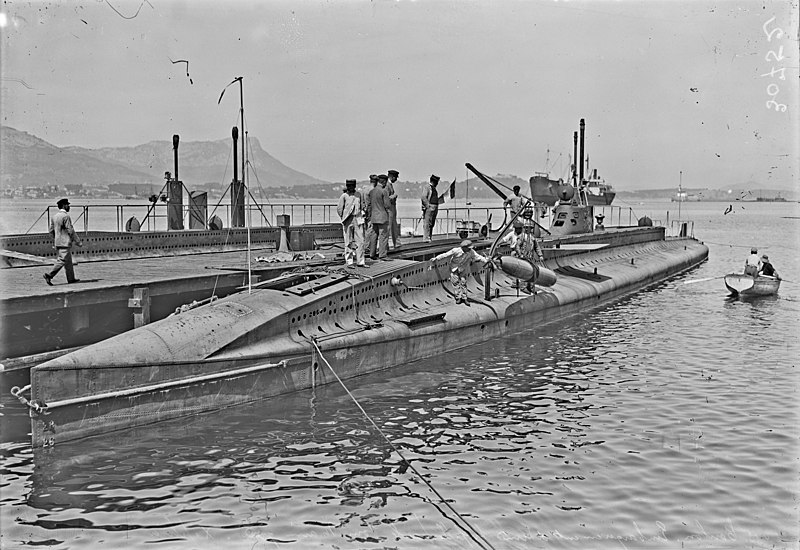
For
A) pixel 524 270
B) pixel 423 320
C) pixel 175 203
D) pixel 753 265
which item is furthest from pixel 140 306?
pixel 753 265

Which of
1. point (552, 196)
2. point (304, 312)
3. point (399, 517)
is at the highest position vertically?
point (552, 196)

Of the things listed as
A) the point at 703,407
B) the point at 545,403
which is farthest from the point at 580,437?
the point at 703,407

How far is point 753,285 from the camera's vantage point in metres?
33.0

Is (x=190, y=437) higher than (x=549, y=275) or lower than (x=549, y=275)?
lower

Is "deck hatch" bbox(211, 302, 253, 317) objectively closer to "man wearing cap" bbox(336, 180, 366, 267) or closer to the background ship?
"man wearing cap" bbox(336, 180, 366, 267)

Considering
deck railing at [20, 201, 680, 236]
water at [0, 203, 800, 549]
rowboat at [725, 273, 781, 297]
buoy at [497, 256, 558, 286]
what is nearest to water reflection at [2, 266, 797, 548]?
water at [0, 203, 800, 549]

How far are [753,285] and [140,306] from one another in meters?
25.5

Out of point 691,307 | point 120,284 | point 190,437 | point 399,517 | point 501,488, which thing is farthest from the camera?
point 691,307

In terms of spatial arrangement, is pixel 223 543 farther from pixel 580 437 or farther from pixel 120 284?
pixel 120 284

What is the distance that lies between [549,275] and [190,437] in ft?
48.0

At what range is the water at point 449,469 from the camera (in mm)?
9891

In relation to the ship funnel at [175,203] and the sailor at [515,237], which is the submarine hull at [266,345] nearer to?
the sailor at [515,237]

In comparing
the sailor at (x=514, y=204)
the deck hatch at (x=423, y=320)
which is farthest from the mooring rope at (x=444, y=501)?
the sailor at (x=514, y=204)

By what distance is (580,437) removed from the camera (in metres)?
13.8
